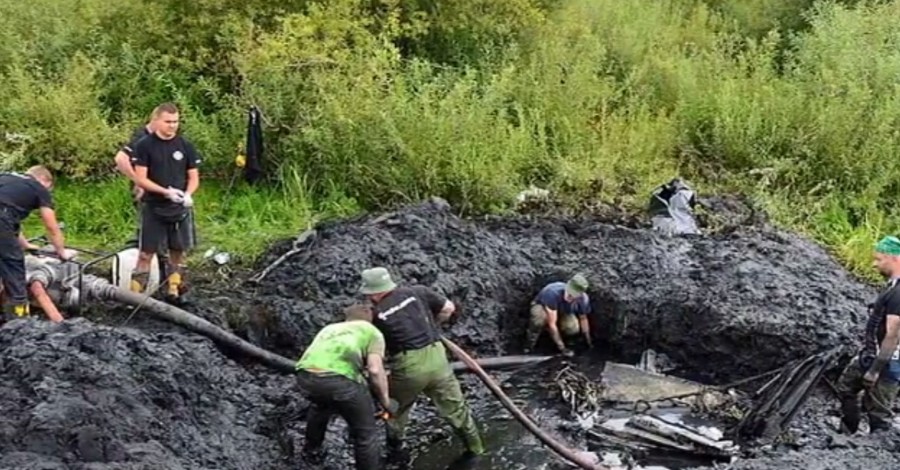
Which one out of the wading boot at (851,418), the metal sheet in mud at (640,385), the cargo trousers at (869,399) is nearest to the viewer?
the cargo trousers at (869,399)

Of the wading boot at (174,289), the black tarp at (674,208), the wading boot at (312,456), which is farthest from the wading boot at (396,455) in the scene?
the black tarp at (674,208)

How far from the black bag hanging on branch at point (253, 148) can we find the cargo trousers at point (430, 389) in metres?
5.30

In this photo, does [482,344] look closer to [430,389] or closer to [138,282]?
[430,389]

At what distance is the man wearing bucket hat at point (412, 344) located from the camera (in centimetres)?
934

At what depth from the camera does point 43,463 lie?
24.6ft

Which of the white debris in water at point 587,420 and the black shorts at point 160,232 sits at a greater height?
the black shorts at point 160,232

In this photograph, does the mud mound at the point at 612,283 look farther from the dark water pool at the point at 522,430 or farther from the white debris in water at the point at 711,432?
the white debris in water at the point at 711,432

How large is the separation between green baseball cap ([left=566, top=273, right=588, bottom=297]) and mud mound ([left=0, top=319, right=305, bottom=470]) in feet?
10.5

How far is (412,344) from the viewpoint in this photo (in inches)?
369

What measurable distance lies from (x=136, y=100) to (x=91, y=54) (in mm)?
1005

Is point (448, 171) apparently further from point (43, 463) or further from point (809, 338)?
point (43, 463)

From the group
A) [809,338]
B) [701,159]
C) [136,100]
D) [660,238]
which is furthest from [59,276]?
[701,159]

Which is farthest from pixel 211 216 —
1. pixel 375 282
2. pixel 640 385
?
pixel 640 385

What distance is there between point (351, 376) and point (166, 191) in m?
2.92
